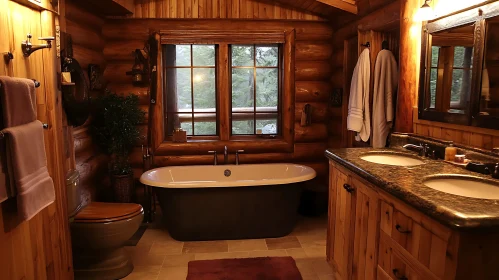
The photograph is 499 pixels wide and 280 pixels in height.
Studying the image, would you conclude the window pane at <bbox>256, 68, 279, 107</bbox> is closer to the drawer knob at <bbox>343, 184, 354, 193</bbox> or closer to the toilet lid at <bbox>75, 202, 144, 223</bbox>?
the toilet lid at <bbox>75, 202, 144, 223</bbox>

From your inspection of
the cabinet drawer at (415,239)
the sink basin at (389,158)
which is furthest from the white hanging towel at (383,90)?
the cabinet drawer at (415,239)

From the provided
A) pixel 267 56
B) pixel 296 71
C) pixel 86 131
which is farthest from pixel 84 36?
pixel 296 71

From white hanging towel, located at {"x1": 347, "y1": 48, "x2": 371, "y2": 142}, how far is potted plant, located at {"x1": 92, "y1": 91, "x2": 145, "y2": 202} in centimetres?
228

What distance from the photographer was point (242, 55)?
4594 mm

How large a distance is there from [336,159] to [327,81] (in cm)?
232

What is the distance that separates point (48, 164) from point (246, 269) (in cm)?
170

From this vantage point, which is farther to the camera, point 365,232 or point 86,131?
point 86,131

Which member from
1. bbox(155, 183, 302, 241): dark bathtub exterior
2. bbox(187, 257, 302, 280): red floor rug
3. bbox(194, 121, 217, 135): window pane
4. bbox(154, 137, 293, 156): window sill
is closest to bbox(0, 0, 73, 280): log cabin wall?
bbox(187, 257, 302, 280): red floor rug

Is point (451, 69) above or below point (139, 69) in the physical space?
below

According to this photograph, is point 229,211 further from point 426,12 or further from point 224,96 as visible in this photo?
point 426,12

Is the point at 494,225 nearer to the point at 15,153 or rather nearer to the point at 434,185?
the point at 434,185

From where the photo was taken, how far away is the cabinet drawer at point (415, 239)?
143 centimetres

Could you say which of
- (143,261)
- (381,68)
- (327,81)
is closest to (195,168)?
(143,261)

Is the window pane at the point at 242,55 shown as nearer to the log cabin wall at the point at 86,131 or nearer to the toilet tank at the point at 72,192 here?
the log cabin wall at the point at 86,131
